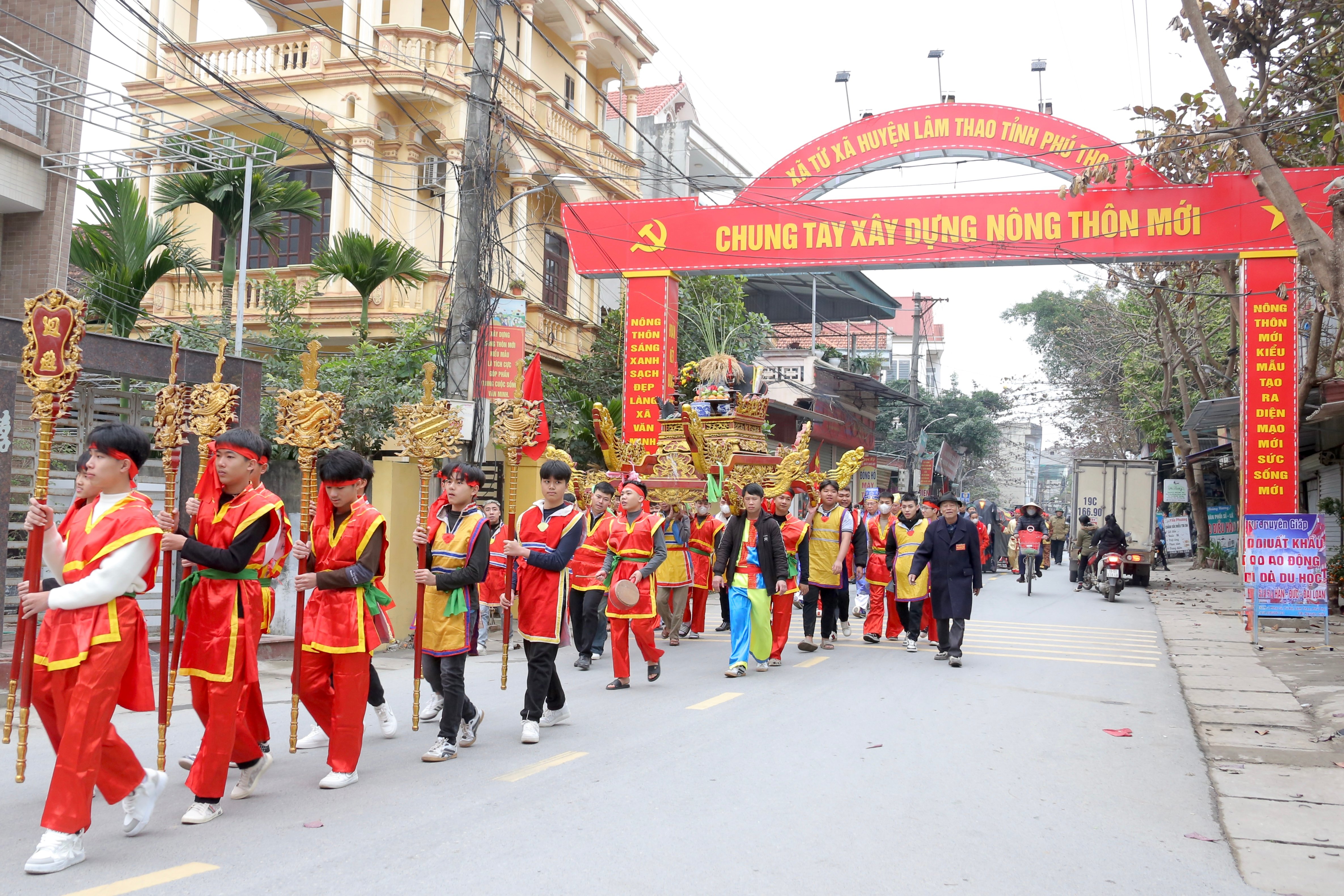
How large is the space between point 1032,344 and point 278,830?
49.1 metres

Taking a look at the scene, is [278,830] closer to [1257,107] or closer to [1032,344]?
[1257,107]

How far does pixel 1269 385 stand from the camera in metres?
15.4

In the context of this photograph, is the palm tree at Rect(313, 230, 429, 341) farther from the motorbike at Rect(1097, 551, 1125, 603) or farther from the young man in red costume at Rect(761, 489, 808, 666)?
the motorbike at Rect(1097, 551, 1125, 603)

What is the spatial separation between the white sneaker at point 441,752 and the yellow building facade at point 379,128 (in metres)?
12.7

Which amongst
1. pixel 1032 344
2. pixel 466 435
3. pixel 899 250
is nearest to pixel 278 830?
pixel 466 435

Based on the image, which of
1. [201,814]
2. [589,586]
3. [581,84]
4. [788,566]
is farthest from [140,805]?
[581,84]

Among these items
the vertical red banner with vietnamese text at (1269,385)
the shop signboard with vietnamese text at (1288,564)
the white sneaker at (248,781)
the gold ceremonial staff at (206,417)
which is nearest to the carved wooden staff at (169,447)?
the gold ceremonial staff at (206,417)

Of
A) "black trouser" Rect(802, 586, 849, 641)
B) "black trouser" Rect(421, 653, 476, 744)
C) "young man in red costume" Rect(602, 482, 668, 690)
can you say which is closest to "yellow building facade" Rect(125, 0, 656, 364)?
"black trouser" Rect(802, 586, 849, 641)

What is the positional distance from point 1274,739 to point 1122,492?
799 inches

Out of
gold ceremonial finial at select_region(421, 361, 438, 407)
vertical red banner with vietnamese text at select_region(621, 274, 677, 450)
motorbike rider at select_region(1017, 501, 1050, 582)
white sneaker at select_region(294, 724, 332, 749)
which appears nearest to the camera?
white sneaker at select_region(294, 724, 332, 749)

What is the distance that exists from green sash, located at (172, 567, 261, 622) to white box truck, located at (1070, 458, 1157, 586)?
2412 cm

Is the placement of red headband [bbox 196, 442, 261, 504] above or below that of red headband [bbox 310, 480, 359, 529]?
above

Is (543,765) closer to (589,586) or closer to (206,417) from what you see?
(206,417)

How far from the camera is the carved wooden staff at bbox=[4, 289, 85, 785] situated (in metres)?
4.82
